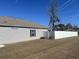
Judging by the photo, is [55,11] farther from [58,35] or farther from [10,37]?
[10,37]

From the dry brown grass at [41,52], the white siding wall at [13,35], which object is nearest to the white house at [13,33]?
the white siding wall at [13,35]

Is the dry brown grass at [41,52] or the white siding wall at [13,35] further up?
the white siding wall at [13,35]

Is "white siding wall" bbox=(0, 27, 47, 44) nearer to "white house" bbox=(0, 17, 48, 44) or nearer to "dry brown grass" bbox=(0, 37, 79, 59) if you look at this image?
"white house" bbox=(0, 17, 48, 44)

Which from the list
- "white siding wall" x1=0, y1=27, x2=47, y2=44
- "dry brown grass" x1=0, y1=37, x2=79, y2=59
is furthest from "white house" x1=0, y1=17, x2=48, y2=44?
"dry brown grass" x1=0, y1=37, x2=79, y2=59

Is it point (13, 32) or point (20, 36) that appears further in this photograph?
point (20, 36)

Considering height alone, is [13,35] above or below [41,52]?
above

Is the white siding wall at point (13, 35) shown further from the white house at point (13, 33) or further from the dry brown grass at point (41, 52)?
the dry brown grass at point (41, 52)

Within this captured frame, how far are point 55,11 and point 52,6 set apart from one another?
73.9 inches

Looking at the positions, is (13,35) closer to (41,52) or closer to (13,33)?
(13,33)

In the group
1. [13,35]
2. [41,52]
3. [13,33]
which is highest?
[13,33]

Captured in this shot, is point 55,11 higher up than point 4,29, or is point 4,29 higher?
point 55,11

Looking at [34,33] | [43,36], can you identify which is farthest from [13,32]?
[43,36]

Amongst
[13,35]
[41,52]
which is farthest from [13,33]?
[41,52]

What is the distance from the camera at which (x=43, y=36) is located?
94.9 feet
